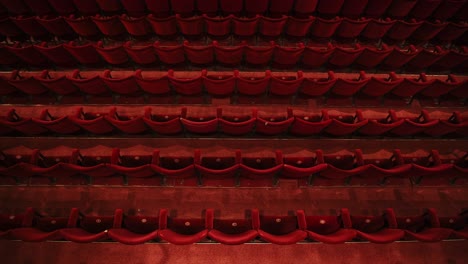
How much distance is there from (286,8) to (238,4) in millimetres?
119

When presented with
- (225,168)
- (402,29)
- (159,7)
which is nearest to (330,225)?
(225,168)

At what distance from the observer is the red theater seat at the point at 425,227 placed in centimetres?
50

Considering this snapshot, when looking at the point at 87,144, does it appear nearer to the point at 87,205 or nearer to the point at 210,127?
the point at 87,205

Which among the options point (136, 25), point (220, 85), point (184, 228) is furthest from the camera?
point (136, 25)

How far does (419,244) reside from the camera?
58 centimetres

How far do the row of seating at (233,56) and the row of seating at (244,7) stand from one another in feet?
0.45

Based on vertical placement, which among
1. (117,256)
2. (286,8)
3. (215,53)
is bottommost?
(117,256)

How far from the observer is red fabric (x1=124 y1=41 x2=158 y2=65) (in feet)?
2.30

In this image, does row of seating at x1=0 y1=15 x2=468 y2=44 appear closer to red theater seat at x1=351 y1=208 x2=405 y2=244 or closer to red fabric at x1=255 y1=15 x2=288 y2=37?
red fabric at x1=255 y1=15 x2=288 y2=37

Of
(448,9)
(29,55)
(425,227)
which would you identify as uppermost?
(448,9)

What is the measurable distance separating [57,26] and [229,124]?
50cm

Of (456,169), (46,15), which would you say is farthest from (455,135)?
(46,15)

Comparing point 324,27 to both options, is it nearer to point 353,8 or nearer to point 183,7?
point 353,8

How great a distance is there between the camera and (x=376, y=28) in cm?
79
